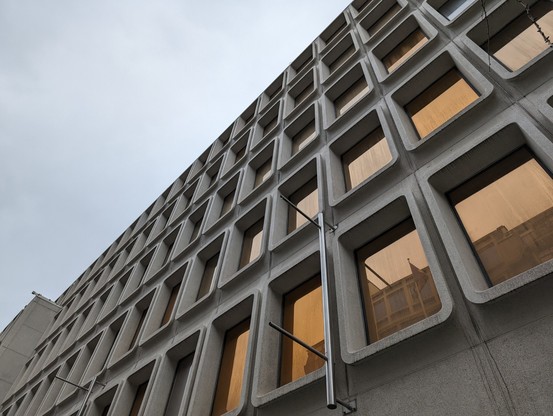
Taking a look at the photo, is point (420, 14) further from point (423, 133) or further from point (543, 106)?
point (543, 106)

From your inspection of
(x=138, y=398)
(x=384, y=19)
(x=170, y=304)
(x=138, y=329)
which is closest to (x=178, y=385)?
(x=138, y=398)

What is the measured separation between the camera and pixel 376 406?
592 centimetres

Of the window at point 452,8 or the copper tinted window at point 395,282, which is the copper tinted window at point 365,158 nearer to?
the copper tinted window at point 395,282

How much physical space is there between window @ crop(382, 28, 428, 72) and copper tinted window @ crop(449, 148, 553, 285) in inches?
294

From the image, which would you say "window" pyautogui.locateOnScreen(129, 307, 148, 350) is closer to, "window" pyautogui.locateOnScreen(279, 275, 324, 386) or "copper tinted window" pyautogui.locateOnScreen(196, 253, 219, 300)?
"copper tinted window" pyautogui.locateOnScreen(196, 253, 219, 300)

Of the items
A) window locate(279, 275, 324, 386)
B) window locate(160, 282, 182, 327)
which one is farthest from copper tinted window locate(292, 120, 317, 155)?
window locate(279, 275, 324, 386)

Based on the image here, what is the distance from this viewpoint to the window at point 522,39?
9.12 m

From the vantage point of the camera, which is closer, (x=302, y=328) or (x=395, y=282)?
(x=395, y=282)

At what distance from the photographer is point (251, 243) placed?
1428 centimetres

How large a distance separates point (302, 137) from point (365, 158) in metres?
5.58

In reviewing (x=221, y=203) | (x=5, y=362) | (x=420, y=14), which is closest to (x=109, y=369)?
(x=221, y=203)

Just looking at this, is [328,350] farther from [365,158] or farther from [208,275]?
[208,275]

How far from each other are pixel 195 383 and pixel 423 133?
8.56 meters

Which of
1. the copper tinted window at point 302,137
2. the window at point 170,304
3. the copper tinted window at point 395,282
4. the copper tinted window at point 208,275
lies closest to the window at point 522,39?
the copper tinted window at point 395,282
